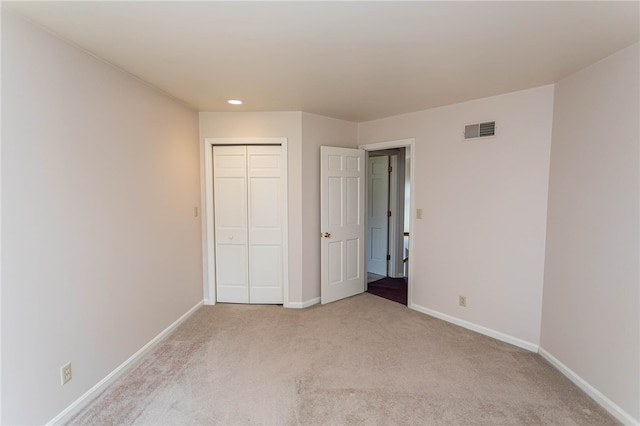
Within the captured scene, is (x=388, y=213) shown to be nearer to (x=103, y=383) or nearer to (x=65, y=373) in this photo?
(x=103, y=383)

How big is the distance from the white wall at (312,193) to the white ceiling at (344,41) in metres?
0.94

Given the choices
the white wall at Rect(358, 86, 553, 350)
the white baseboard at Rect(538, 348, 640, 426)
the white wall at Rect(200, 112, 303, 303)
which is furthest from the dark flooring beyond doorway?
the white baseboard at Rect(538, 348, 640, 426)

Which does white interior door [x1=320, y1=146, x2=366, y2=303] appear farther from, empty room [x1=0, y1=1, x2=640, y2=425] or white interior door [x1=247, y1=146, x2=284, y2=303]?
white interior door [x1=247, y1=146, x2=284, y2=303]

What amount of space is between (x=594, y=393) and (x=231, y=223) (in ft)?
12.0

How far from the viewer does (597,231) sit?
7.36ft

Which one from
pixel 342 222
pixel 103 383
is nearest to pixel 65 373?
pixel 103 383

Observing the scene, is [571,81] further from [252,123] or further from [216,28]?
[252,123]

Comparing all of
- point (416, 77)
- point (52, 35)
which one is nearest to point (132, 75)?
point (52, 35)

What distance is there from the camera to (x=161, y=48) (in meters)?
2.10

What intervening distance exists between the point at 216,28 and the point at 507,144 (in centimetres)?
268

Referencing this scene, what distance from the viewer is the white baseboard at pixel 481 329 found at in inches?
116

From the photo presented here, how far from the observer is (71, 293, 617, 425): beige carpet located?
2.04 metres

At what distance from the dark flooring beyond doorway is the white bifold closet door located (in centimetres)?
148

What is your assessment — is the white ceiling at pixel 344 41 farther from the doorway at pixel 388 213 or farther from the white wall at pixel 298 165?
the doorway at pixel 388 213
